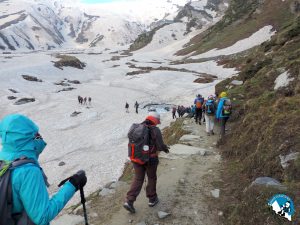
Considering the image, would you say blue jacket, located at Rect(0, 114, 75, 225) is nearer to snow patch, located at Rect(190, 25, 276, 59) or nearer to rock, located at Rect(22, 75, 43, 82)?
rock, located at Rect(22, 75, 43, 82)

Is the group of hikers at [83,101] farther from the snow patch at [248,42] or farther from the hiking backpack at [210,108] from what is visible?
the snow patch at [248,42]

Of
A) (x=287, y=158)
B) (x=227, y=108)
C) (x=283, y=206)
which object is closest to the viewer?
(x=283, y=206)

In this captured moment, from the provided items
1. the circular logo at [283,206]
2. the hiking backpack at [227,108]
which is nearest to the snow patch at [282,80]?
the hiking backpack at [227,108]

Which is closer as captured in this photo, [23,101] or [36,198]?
[36,198]

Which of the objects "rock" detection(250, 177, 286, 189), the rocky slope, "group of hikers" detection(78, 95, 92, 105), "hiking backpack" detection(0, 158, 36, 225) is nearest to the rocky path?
the rocky slope

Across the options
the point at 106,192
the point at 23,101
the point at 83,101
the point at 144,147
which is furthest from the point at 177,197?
the point at 23,101

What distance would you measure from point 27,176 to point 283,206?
15.4 feet

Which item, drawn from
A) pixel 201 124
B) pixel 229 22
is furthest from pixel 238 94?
pixel 229 22

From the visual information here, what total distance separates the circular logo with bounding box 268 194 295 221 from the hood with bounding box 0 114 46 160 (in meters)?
4.59

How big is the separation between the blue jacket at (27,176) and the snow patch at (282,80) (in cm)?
1445

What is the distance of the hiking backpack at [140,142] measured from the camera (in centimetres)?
834

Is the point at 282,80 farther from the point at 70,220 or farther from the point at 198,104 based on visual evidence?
the point at 70,220

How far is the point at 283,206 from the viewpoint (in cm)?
625

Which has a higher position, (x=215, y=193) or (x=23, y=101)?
(x=215, y=193)
